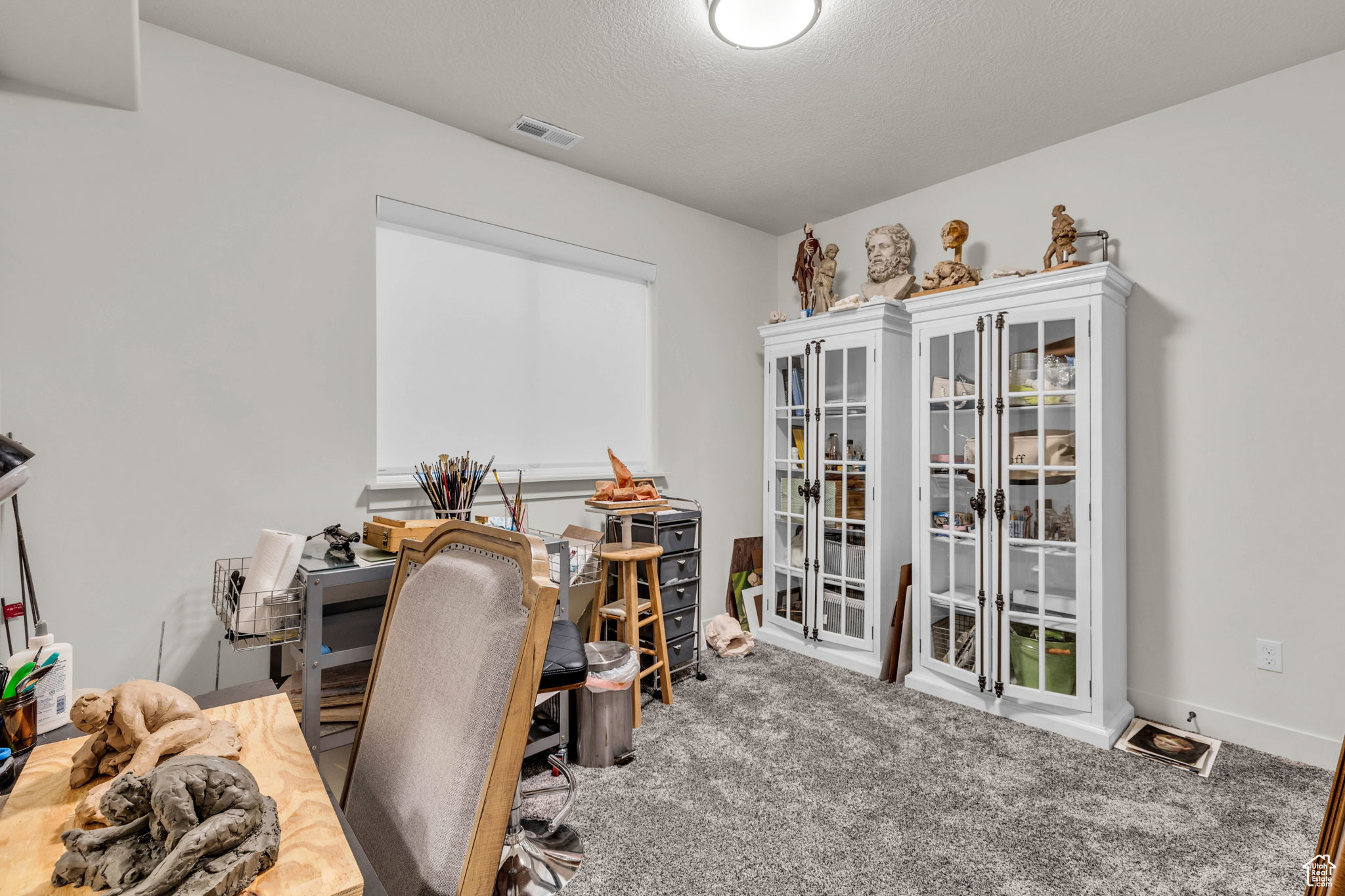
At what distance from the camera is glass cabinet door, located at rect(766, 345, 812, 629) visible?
134 inches

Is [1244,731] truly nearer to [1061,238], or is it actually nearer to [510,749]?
[1061,238]

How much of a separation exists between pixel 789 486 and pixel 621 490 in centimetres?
112

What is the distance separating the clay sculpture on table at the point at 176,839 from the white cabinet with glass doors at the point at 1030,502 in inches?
107

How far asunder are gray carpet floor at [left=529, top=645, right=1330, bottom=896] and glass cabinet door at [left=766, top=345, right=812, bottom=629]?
88 cm

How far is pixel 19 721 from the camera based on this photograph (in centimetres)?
105

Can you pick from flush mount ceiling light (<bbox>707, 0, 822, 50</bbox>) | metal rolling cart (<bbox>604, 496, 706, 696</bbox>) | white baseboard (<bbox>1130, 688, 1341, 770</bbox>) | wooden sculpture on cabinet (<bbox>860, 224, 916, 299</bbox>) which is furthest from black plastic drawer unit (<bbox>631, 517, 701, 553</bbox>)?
white baseboard (<bbox>1130, 688, 1341, 770</bbox>)

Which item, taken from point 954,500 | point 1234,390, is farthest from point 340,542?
point 1234,390

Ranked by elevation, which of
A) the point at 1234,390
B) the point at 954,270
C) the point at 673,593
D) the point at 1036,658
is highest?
the point at 954,270

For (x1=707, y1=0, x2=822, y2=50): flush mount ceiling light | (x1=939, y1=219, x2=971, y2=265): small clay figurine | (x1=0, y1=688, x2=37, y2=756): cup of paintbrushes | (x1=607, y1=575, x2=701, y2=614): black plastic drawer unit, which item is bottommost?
(x1=607, y1=575, x2=701, y2=614): black plastic drawer unit

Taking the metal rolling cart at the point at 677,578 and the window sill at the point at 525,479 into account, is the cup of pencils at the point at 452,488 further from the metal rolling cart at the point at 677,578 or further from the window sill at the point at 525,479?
the metal rolling cart at the point at 677,578

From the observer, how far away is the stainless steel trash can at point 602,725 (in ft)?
7.28

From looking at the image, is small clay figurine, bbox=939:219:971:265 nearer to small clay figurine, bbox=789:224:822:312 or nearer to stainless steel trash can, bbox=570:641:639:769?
small clay figurine, bbox=789:224:822:312

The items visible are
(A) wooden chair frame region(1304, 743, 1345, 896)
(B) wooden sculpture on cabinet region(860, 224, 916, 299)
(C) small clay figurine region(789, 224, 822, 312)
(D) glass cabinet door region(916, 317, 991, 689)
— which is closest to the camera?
(A) wooden chair frame region(1304, 743, 1345, 896)

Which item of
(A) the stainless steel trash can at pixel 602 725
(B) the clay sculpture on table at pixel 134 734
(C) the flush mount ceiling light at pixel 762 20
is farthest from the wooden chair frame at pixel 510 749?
(C) the flush mount ceiling light at pixel 762 20
